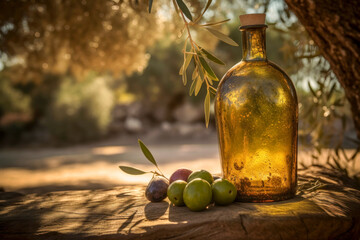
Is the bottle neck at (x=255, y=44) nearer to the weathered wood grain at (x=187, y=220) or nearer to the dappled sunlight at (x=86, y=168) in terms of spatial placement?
the weathered wood grain at (x=187, y=220)

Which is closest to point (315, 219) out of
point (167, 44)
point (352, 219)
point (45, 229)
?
point (352, 219)

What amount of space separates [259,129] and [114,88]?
16361 mm

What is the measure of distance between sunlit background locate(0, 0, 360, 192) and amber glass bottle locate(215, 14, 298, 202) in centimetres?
34

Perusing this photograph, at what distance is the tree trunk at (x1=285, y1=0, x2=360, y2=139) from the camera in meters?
1.30

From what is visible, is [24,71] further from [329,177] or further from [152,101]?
[152,101]

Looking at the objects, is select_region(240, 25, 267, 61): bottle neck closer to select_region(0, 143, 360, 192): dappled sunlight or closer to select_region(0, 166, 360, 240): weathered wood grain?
select_region(0, 166, 360, 240): weathered wood grain

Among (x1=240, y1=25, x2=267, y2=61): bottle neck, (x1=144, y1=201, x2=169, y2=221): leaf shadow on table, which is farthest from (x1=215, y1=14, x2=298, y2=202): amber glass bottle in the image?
(x1=144, y1=201, x2=169, y2=221): leaf shadow on table

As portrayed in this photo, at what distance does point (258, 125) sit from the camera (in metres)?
1.35

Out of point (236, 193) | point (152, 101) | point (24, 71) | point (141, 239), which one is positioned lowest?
point (141, 239)

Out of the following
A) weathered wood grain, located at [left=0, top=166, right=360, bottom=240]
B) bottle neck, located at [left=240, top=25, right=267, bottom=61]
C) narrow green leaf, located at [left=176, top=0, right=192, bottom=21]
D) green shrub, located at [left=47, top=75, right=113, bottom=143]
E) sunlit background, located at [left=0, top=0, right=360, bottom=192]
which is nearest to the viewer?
weathered wood grain, located at [left=0, top=166, right=360, bottom=240]

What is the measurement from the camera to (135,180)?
14.2 ft

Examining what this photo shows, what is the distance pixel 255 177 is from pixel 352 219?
384 mm

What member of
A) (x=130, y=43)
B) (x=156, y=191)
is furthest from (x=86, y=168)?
(x=156, y=191)

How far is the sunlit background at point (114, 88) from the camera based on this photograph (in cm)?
248
